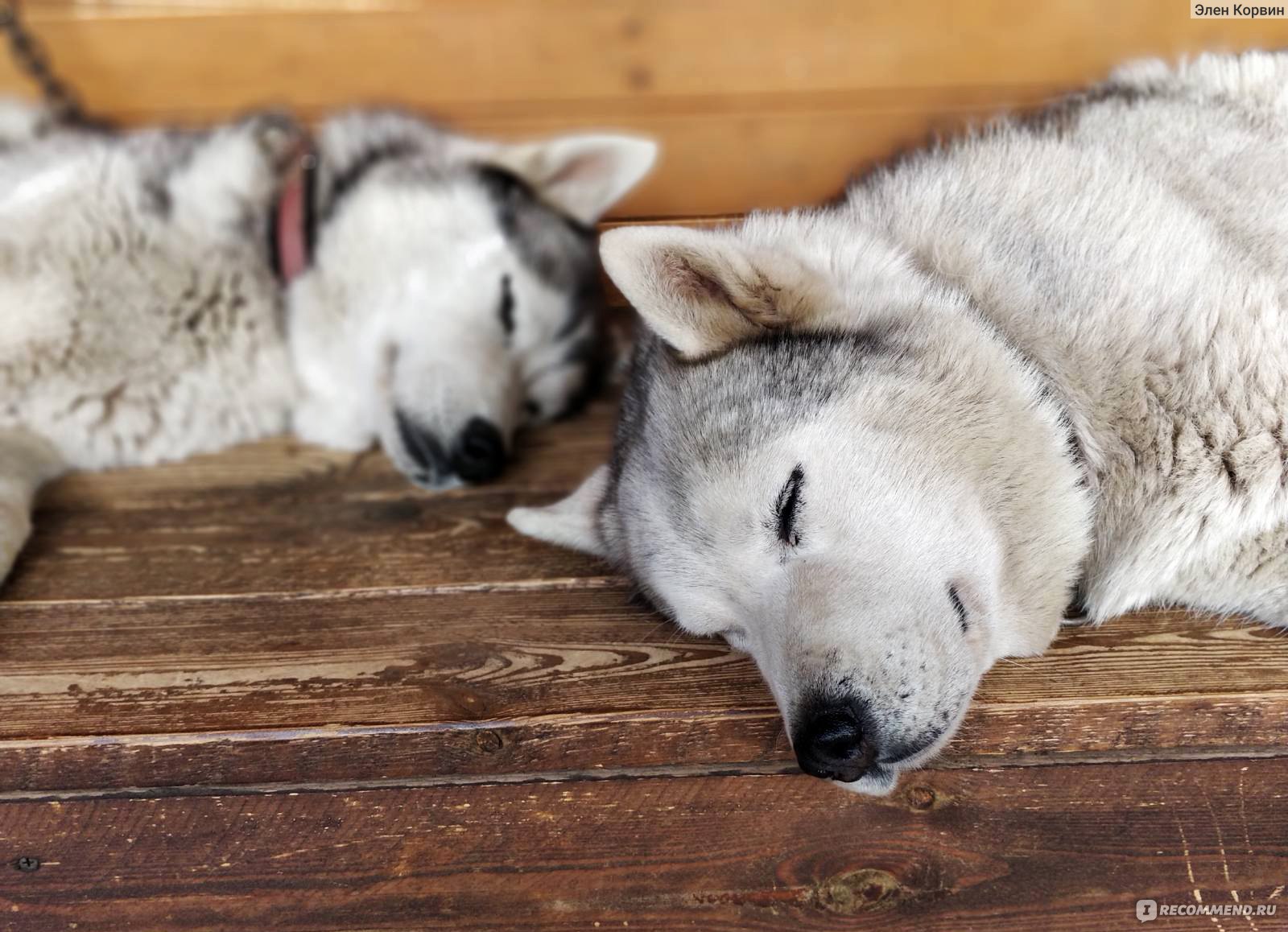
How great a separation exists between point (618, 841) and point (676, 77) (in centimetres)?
354

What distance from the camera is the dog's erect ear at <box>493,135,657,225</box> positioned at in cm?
352

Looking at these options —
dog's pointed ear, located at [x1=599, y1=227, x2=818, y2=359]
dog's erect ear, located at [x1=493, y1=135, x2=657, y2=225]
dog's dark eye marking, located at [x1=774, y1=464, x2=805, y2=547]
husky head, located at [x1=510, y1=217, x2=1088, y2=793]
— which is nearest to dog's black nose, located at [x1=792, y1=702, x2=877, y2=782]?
husky head, located at [x1=510, y1=217, x2=1088, y2=793]

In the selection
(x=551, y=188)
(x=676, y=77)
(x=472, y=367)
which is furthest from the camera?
(x=676, y=77)

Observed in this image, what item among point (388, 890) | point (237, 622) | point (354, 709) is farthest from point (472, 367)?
point (388, 890)

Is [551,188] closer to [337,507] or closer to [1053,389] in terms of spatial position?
[337,507]

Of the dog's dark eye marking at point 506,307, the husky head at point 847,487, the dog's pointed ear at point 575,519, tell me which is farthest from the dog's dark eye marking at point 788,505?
the dog's dark eye marking at point 506,307

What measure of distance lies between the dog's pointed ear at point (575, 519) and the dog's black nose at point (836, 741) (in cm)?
86

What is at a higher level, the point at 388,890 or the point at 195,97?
the point at 195,97

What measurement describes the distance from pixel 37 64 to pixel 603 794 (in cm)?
400

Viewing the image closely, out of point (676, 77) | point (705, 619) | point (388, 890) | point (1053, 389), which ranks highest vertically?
point (676, 77)

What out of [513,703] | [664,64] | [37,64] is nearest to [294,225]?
[37,64]

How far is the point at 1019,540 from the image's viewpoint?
73.2 inches

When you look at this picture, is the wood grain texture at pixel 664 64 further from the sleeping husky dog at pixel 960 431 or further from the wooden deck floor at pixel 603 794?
the wooden deck floor at pixel 603 794

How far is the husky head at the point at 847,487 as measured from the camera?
168 cm
